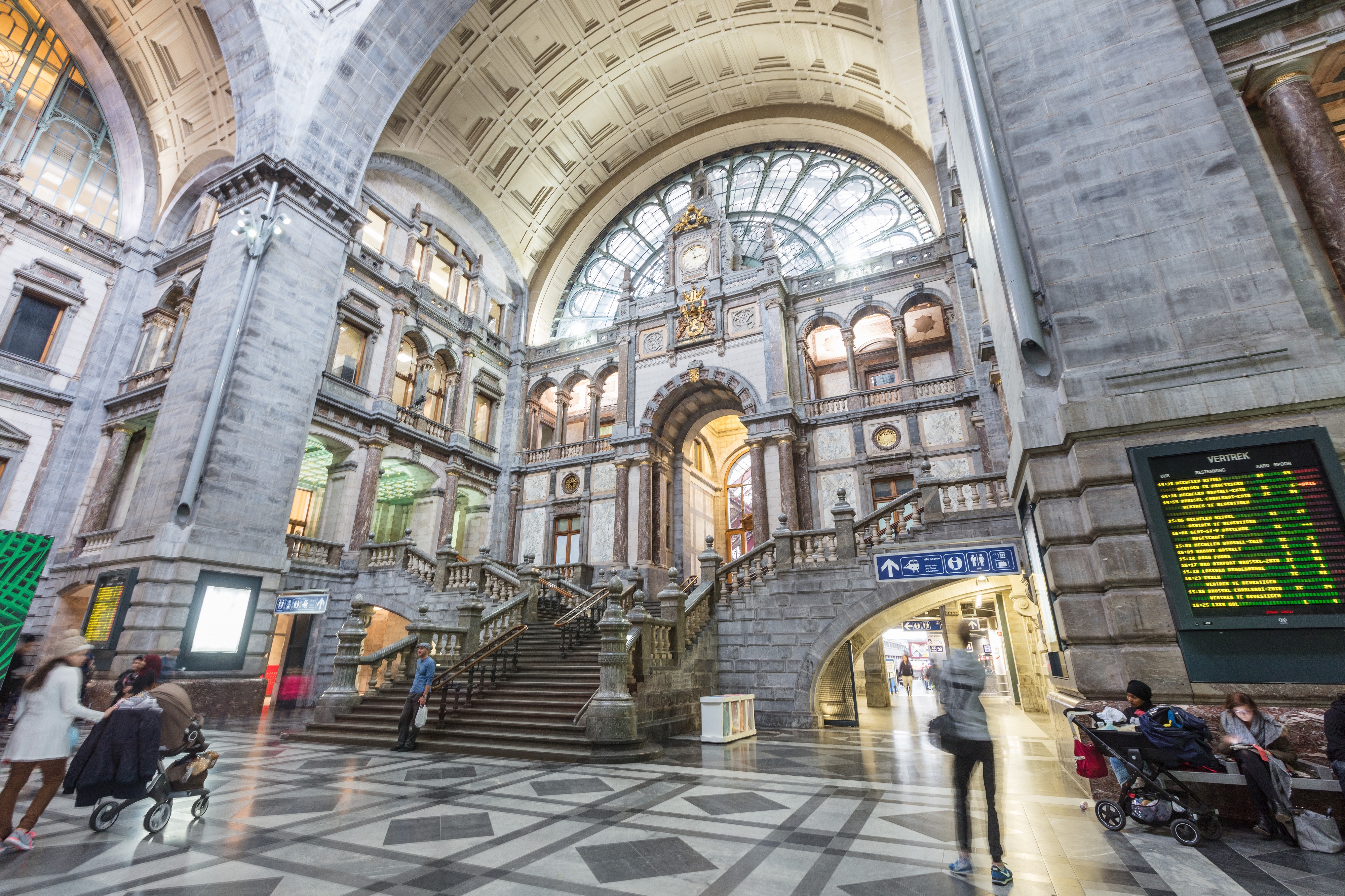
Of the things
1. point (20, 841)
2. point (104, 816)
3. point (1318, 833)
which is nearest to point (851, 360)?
point (1318, 833)

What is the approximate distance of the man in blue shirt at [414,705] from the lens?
855 centimetres

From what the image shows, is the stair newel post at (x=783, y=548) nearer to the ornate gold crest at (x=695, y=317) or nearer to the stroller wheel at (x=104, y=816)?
the stroller wheel at (x=104, y=816)

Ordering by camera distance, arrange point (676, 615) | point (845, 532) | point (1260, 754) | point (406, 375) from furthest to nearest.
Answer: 1. point (406, 375)
2. point (845, 532)
3. point (676, 615)
4. point (1260, 754)

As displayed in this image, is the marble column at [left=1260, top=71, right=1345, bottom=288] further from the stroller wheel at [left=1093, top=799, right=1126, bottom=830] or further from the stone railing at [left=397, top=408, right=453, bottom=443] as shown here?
the stone railing at [left=397, top=408, right=453, bottom=443]

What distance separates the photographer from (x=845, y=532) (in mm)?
11758

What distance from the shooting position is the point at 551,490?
22.7 m

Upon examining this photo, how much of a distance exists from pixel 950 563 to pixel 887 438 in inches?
414

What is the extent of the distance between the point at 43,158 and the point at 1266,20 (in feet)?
94.6

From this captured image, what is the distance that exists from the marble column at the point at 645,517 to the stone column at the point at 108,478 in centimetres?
1527

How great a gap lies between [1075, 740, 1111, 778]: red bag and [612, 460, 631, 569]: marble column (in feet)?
50.4

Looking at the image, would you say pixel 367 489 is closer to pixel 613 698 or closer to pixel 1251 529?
pixel 613 698

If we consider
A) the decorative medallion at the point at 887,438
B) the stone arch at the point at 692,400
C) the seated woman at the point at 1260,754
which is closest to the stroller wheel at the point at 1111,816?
the seated woman at the point at 1260,754

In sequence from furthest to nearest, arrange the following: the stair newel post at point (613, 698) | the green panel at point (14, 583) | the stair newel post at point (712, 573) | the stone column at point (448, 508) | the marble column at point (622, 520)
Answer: the stone column at point (448, 508) < the marble column at point (622, 520) < the stair newel post at point (712, 573) < the green panel at point (14, 583) < the stair newel post at point (613, 698)

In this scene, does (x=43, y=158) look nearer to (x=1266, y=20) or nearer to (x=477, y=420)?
(x=477, y=420)
